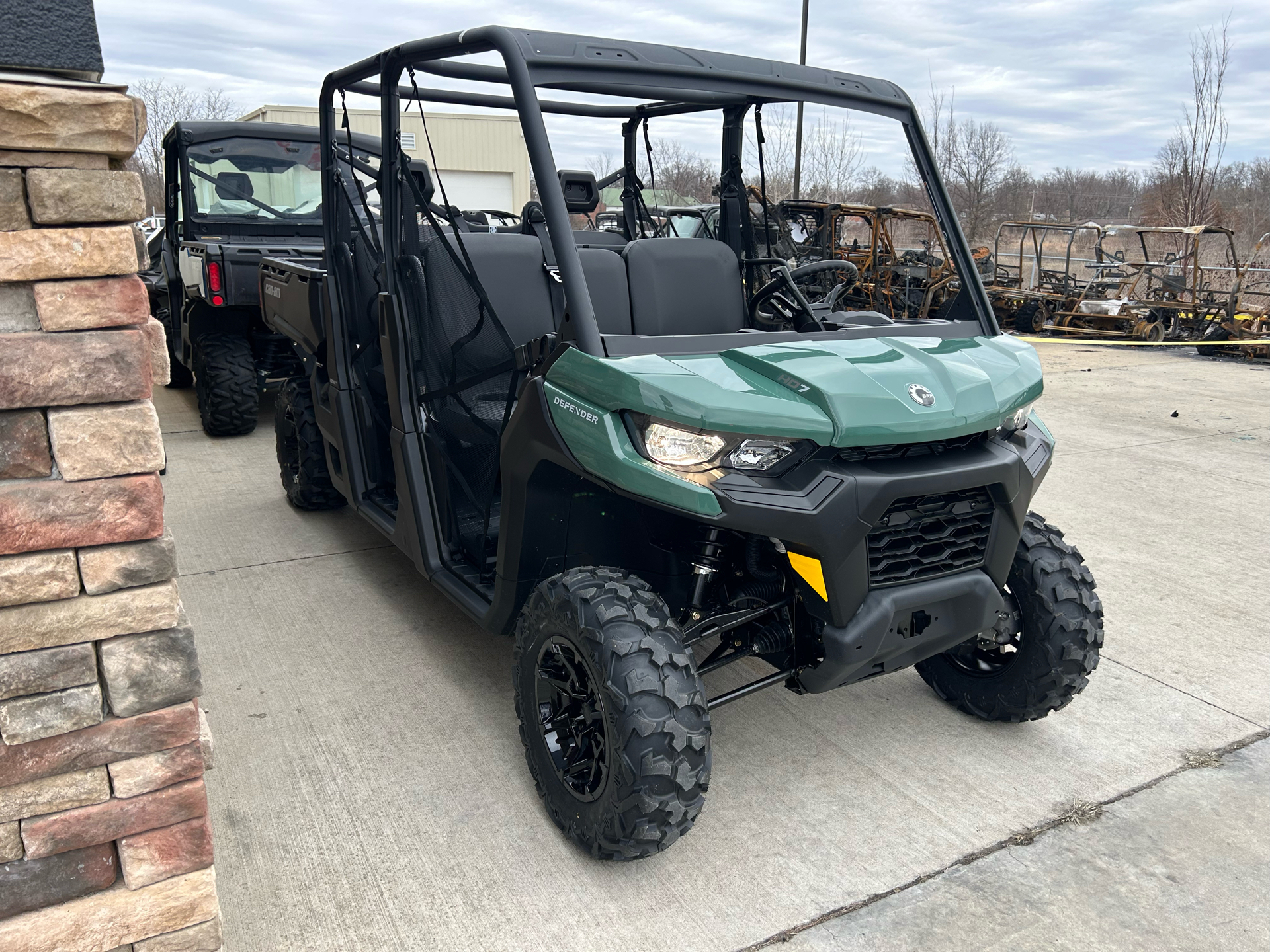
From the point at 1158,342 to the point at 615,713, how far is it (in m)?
12.0

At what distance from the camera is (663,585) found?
9.45 ft

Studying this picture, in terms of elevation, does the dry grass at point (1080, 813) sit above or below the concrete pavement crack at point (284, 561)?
above

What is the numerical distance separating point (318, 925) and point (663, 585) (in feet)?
4.10

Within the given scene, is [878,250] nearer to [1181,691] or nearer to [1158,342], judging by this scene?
[1158,342]

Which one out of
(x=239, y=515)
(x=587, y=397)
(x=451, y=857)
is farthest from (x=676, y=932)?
(x=239, y=515)

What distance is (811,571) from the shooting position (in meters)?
2.21

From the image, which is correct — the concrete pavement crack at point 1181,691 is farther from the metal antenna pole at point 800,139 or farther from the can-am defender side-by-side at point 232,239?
the metal antenna pole at point 800,139

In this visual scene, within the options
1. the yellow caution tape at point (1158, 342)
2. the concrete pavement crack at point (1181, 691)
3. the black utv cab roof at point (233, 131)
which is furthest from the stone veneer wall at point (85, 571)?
the yellow caution tape at point (1158, 342)

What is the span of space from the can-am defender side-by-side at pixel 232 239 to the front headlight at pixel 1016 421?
4769mm

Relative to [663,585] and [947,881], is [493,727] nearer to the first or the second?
[663,585]

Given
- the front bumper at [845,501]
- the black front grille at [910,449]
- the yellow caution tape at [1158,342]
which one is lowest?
the yellow caution tape at [1158,342]

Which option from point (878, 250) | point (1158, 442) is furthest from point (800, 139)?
point (1158, 442)

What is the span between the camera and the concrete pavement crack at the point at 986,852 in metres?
2.14

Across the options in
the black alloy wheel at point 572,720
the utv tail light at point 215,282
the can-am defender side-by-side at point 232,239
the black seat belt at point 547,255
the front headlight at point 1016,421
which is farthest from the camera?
the can-am defender side-by-side at point 232,239
